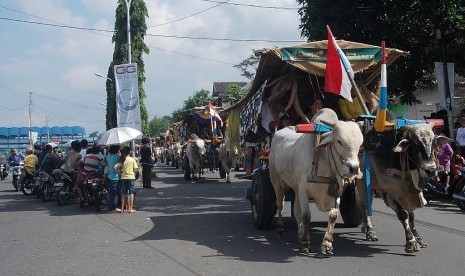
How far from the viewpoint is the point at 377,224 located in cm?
1045

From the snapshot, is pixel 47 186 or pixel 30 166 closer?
pixel 47 186

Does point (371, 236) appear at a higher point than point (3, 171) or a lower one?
lower

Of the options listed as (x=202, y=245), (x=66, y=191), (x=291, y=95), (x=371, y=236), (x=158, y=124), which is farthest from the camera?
(x=158, y=124)

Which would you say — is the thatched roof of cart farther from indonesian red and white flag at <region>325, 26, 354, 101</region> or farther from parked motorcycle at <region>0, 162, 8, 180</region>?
parked motorcycle at <region>0, 162, 8, 180</region>

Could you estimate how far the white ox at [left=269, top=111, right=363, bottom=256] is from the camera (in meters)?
7.24

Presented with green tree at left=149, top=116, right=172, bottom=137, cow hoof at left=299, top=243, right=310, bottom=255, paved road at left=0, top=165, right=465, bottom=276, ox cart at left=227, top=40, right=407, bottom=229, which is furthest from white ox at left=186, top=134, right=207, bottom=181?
green tree at left=149, top=116, right=172, bottom=137

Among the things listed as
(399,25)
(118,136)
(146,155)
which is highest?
(399,25)

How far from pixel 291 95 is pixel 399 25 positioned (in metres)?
7.25

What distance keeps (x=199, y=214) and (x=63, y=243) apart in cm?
384

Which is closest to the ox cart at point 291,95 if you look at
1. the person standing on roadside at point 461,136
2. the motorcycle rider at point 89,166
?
the motorcycle rider at point 89,166

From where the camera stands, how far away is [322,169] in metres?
7.76

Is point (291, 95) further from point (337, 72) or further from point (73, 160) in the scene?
point (73, 160)

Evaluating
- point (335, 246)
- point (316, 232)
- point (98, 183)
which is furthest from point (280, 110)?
point (98, 183)

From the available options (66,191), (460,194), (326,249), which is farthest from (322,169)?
(66,191)
